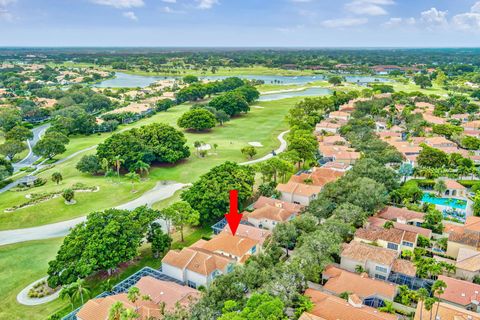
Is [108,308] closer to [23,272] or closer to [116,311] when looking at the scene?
[116,311]

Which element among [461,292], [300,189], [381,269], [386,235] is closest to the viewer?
[461,292]

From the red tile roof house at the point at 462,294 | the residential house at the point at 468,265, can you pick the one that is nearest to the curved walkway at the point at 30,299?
the red tile roof house at the point at 462,294

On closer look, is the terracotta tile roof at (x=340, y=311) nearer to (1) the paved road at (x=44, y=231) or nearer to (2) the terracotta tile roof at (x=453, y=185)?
(1) the paved road at (x=44, y=231)

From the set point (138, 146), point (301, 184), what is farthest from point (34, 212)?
point (301, 184)

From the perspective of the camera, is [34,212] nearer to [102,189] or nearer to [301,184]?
[102,189]

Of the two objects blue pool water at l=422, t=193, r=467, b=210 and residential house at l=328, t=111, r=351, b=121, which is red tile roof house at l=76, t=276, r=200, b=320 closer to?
blue pool water at l=422, t=193, r=467, b=210

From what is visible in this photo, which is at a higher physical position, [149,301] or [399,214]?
[399,214]

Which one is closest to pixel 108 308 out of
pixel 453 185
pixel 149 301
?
pixel 149 301
